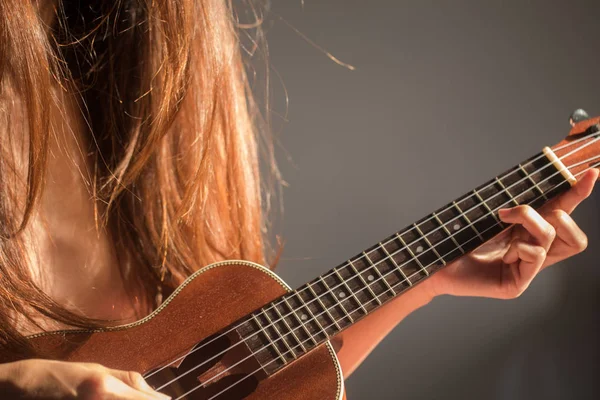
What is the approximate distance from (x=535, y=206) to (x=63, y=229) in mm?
478

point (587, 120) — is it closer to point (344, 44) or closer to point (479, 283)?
point (479, 283)

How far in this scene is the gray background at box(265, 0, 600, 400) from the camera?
0.85 meters

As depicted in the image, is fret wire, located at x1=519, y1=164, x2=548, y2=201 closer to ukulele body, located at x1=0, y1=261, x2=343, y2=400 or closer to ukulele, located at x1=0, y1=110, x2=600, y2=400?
ukulele, located at x1=0, y1=110, x2=600, y2=400

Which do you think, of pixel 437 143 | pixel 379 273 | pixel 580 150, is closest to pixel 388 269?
pixel 379 273

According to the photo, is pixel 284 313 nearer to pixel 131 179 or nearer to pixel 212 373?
pixel 212 373

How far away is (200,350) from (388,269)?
0.63 feet

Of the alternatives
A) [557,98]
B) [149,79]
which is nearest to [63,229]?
[149,79]

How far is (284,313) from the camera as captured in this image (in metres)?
0.56

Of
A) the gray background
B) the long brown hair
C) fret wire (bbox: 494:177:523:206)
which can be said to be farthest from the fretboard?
the gray background

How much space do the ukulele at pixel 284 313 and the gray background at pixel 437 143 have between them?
308 mm

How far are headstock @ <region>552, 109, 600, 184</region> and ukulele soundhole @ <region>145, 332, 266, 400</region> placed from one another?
35 cm

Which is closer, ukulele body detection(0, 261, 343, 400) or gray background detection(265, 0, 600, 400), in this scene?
ukulele body detection(0, 261, 343, 400)

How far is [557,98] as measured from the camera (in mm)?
862

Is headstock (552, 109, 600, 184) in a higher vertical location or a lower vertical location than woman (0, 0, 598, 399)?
lower
